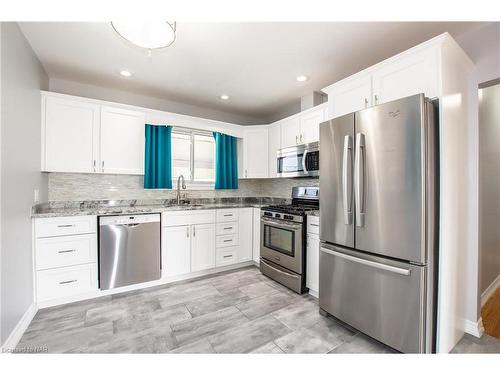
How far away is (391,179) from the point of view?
1.65 m

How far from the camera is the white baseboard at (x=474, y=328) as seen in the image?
6.21 feet

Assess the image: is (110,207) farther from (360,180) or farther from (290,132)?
(360,180)

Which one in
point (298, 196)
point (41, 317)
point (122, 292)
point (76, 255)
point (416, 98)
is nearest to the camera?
point (416, 98)

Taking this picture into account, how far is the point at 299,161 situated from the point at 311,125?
20.7 inches

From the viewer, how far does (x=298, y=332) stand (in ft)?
6.38


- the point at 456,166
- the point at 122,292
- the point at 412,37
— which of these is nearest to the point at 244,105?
the point at 412,37

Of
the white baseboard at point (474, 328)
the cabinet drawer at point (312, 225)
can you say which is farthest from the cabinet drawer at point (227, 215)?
the white baseboard at point (474, 328)

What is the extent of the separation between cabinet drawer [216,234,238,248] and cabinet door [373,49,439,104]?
8.31 feet

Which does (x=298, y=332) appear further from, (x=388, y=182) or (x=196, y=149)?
(x=196, y=149)

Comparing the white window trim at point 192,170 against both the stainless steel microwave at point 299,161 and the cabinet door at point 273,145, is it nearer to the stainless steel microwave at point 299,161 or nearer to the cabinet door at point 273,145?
the cabinet door at point 273,145

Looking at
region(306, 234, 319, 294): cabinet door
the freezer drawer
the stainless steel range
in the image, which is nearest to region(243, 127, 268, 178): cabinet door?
the stainless steel range

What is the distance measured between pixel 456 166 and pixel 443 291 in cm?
94

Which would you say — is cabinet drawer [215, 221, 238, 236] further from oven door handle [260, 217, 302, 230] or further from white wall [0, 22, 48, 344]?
white wall [0, 22, 48, 344]

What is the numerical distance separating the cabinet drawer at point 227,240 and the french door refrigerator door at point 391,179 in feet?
6.54
